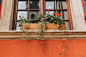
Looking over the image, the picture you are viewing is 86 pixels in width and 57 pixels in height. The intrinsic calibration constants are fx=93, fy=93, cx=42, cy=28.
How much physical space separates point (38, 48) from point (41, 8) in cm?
123

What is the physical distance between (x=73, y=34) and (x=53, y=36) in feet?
1.70

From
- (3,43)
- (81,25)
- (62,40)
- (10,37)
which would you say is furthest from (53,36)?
(3,43)

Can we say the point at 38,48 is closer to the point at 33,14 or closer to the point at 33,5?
the point at 33,14

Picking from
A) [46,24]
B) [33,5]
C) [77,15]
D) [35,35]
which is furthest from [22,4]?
[77,15]

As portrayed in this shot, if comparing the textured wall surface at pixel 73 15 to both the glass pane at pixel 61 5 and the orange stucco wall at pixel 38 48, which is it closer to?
the glass pane at pixel 61 5

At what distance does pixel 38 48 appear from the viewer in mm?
2361

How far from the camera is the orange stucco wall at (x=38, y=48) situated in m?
2.32

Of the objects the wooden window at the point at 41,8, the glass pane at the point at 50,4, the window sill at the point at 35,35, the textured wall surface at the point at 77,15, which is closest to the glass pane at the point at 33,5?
the wooden window at the point at 41,8

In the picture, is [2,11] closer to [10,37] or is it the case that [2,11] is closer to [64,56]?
[10,37]

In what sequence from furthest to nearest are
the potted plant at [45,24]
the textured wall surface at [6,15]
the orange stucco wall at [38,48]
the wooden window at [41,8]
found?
the wooden window at [41,8], the textured wall surface at [6,15], the potted plant at [45,24], the orange stucco wall at [38,48]

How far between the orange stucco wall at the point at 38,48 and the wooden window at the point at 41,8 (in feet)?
2.05

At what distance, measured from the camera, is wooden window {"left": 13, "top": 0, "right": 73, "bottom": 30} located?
112 inches

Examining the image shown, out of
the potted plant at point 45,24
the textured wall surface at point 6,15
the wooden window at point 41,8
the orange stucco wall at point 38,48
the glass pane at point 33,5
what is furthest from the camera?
the glass pane at point 33,5

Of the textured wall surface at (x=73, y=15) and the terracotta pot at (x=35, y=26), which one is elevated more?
the textured wall surface at (x=73, y=15)
